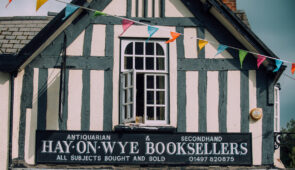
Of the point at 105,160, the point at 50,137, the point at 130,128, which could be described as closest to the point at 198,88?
the point at 130,128

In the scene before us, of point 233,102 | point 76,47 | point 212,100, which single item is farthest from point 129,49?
point 233,102

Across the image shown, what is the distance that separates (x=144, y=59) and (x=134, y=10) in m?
0.93

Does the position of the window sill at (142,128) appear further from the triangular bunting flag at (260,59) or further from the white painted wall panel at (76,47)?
the triangular bunting flag at (260,59)

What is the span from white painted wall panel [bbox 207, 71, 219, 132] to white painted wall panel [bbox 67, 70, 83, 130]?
2.23 meters

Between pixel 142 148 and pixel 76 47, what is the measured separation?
2.11 metres

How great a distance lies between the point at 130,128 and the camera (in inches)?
361

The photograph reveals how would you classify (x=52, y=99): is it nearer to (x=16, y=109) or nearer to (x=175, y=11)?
(x=16, y=109)

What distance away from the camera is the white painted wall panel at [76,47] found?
375 inches

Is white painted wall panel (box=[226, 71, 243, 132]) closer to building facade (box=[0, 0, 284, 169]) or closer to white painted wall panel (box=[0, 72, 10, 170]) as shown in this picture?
building facade (box=[0, 0, 284, 169])

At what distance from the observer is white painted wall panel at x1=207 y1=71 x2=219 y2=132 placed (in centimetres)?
944

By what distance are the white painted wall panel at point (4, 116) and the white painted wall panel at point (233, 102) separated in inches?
149

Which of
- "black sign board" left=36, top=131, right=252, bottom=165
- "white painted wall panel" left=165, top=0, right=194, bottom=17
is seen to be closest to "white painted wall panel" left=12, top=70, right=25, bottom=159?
"black sign board" left=36, top=131, right=252, bottom=165

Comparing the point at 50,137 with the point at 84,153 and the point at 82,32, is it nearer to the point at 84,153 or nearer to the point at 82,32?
the point at 84,153

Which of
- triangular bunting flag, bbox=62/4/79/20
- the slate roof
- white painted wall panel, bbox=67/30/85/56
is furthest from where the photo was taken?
the slate roof
